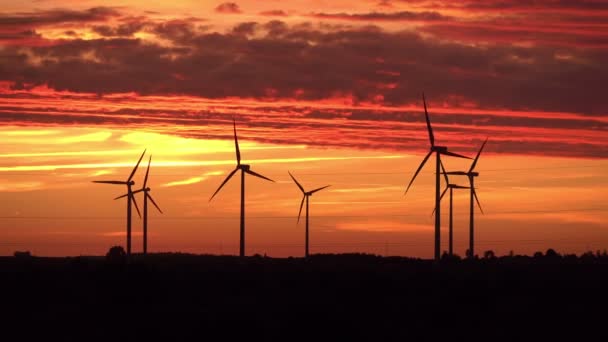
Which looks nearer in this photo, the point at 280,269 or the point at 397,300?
the point at 397,300

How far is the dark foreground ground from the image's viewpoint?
3231 inches

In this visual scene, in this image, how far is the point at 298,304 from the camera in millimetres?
97125

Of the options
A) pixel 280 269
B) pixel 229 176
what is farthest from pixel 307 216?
pixel 280 269

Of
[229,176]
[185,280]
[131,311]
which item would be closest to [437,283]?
[185,280]

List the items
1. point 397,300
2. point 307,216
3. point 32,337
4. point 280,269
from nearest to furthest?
point 32,337 → point 397,300 → point 280,269 → point 307,216

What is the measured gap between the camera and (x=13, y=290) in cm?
10525

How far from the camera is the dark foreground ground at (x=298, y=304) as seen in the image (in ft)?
269

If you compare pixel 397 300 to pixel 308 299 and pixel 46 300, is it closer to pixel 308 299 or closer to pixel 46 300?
pixel 308 299

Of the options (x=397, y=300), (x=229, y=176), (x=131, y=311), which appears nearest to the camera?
(x=131, y=311)

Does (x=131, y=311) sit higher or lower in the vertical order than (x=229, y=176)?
lower

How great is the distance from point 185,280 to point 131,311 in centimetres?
2197

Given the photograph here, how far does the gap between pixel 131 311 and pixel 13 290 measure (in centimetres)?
1514

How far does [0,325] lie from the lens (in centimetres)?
8475

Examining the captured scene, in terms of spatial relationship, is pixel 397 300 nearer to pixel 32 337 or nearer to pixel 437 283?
pixel 437 283
